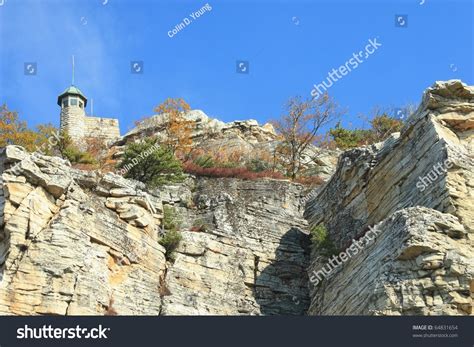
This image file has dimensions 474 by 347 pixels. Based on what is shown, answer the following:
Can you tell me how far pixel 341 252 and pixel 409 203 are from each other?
13.6ft

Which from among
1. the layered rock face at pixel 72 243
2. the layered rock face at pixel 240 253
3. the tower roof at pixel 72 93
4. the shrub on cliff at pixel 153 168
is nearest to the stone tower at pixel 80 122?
the tower roof at pixel 72 93

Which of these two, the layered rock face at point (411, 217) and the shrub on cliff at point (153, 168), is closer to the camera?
the layered rock face at point (411, 217)

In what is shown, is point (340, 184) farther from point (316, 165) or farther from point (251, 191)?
point (316, 165)

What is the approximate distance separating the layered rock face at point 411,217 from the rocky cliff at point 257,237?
0.17ft

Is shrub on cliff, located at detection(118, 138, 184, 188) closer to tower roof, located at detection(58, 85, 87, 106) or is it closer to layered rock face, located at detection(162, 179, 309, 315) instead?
layered rock face, located at detection(162, 179, 309, 315)

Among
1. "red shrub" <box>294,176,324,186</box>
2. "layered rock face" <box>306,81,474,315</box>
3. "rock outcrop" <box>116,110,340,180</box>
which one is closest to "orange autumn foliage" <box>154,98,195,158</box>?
"rock outcrop" <box>116,110,340,180</box>

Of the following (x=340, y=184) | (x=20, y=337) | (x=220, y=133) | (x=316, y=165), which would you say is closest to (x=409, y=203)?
(x=340, y=184)

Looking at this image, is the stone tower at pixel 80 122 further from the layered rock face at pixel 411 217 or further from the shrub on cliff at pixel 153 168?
the layered rock face at pixel 411 217

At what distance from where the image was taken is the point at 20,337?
23.2 metres

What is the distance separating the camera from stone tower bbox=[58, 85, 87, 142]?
68.4m

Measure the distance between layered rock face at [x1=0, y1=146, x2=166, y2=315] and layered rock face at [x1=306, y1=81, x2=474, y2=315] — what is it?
717 centimetres

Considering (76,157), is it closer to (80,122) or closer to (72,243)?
(72,243)

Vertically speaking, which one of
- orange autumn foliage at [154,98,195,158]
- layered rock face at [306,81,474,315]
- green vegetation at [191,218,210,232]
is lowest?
layered rock face at [306,81,474,315]

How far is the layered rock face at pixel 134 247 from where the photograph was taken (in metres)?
30.4
